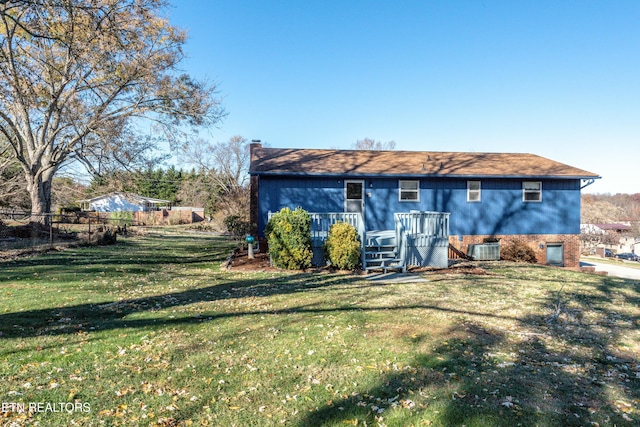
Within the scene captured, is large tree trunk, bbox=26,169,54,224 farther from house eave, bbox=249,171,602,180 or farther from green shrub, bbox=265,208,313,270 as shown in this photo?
green shrub, bbox=265,208,313,270

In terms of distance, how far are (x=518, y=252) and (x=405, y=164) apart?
5538 mm

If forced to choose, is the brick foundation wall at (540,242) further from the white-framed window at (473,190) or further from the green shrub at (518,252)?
the white-framed window at (473,190)

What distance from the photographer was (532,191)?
17.0m

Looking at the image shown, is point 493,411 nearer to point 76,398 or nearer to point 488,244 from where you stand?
point 76,398

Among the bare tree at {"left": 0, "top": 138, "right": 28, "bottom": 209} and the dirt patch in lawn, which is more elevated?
the bare tree at {"left": 0, "top": 138, "right": 28, "bottom": 209}

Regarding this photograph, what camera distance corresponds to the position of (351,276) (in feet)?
34.0

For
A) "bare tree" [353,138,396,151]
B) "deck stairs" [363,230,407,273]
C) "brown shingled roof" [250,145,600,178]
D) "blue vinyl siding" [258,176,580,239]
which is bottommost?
"deck stairs" [363,230,407,273]

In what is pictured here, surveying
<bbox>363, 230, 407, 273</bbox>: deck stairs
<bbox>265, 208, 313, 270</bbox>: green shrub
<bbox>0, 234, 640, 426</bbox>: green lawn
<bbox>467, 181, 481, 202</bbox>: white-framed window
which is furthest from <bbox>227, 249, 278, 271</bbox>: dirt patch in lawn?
<bbox>467, 181, 481, 202</bbox>: white-framed window

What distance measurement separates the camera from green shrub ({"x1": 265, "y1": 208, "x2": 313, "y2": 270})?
433 inches

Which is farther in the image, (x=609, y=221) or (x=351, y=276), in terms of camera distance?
(x=609, y=221)

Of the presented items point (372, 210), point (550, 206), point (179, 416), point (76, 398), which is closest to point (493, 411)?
point (179, 416)

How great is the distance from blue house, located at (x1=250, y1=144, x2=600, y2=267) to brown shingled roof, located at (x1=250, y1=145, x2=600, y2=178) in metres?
0.04

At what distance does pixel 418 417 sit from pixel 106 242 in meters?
19.4

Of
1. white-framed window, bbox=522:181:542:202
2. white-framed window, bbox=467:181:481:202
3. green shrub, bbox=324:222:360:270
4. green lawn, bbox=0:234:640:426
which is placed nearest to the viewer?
green lawn, bbox=0:234:640:426
